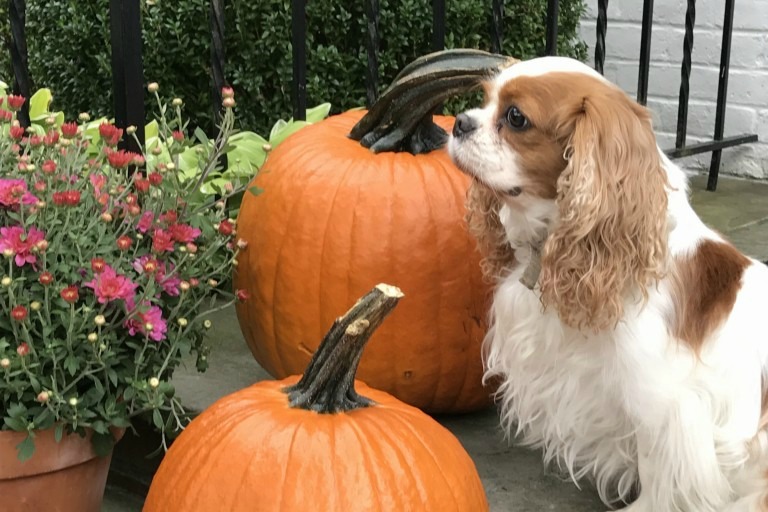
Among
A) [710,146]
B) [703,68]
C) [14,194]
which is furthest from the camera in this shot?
[703,68]

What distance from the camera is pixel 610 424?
90.0 inches

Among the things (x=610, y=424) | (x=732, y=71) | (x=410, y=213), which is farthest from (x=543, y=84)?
(x=732, y=71)

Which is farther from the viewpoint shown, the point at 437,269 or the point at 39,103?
the point at 39,103

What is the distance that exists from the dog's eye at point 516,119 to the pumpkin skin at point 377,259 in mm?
505

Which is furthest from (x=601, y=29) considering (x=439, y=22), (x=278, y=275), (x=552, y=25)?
(x=278, y=275)

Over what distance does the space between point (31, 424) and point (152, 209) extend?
0.59 metres

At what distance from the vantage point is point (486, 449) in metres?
2.67

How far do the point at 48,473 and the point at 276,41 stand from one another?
2.83 metres

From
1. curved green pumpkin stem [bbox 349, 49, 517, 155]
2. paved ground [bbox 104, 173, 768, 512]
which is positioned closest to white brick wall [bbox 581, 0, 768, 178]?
paved ground [bbox 104, 173, 768, 512]

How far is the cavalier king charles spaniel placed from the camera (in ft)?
6.70

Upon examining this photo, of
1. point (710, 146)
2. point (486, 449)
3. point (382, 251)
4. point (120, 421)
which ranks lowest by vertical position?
point (486, 449)

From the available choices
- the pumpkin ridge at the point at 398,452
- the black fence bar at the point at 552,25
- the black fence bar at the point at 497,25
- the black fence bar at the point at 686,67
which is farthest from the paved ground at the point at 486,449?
the black fence bar at the point at 497,25

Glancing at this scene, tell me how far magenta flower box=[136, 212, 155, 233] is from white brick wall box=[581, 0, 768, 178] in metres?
3.53

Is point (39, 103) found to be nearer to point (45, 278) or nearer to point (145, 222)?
point (145, 222)
